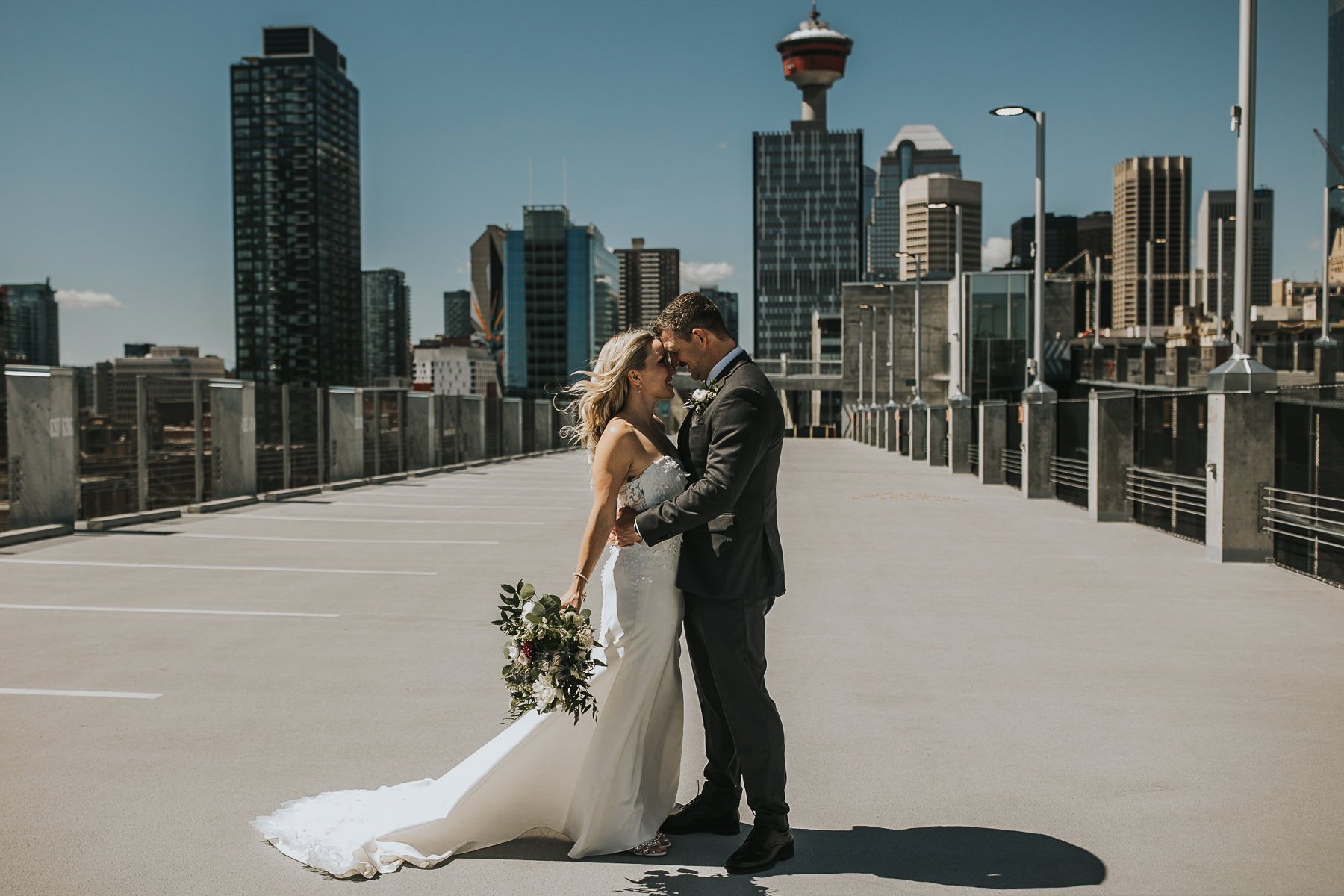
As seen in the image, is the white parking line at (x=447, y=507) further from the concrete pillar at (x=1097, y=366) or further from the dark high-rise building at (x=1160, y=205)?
the dark high-rise building at (x=1160, y=205)

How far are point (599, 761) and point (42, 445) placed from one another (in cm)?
1241

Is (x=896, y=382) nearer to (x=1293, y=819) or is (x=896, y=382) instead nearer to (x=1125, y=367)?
(x=1125, y=367)

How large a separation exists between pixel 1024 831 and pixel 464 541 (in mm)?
11211

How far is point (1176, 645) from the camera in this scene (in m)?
8.52

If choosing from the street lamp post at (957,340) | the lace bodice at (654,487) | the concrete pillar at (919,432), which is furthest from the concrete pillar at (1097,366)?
the lace bodice at (654,487)

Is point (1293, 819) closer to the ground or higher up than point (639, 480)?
closer to the ground

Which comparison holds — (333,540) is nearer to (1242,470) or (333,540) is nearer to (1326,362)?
(1242,470)

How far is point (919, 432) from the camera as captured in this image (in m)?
43.7

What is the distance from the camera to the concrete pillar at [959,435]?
34.2 m

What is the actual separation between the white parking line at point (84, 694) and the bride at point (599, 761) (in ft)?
8.10

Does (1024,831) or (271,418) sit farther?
(271,418)

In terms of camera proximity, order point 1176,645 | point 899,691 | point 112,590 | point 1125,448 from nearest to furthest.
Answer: point 899,691 → point 1176,645 → point 112,590 → point 1125,448

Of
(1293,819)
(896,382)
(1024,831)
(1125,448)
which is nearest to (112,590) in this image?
(1024,831)

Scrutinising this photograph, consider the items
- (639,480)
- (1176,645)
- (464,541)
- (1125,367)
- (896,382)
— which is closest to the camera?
(639,480)
